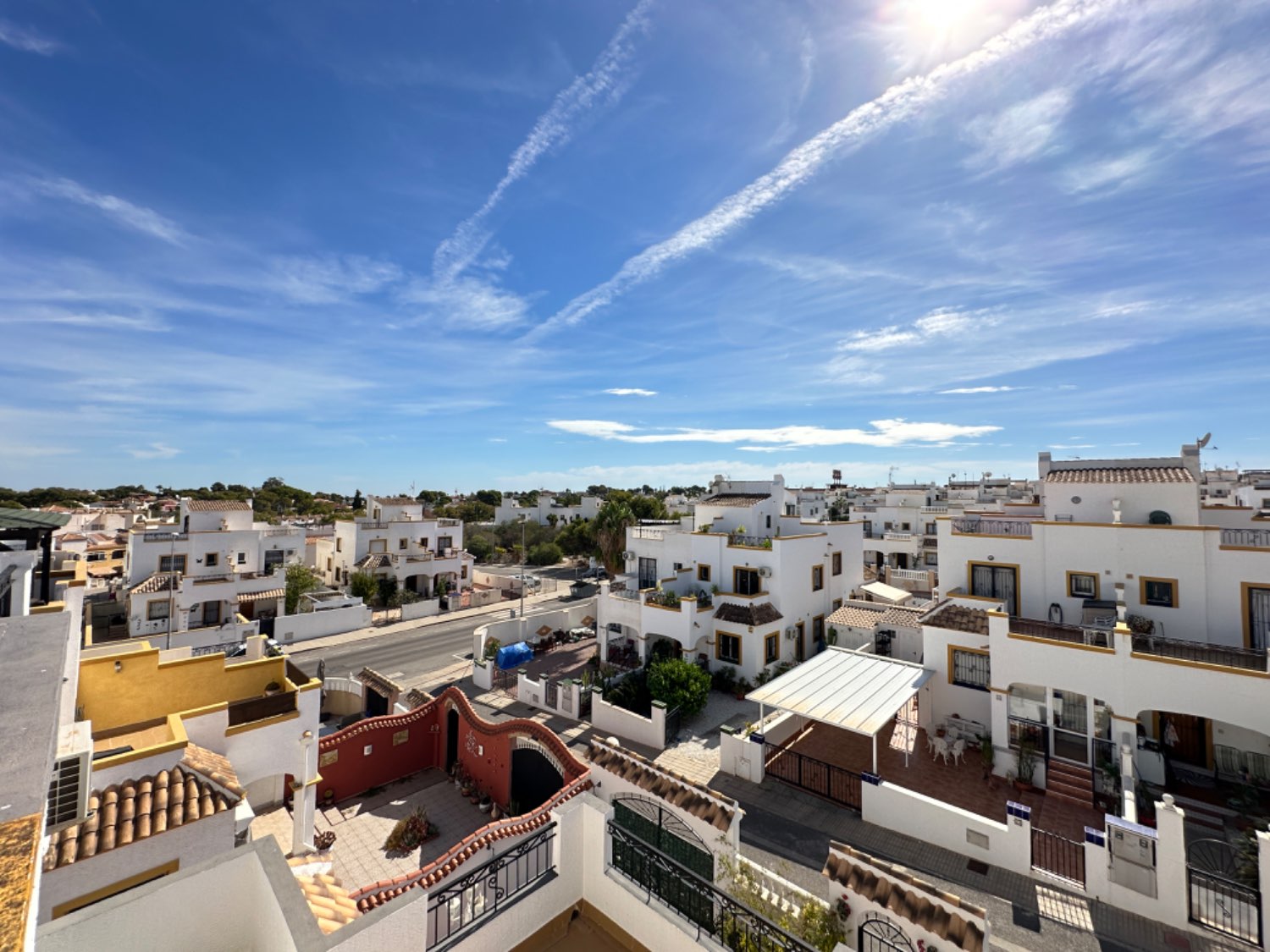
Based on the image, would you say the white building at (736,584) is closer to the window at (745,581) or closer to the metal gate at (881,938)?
the window at (745,581)

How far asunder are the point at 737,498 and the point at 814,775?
14954 millimetres

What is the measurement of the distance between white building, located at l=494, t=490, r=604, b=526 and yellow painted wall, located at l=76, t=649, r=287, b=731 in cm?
6064

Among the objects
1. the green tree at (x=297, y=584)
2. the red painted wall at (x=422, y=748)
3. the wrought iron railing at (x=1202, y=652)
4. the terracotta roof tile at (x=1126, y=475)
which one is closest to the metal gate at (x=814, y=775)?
the red painted wall at (x=422, y=748)

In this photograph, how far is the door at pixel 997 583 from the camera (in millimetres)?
17938

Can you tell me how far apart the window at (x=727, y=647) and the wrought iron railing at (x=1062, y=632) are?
988cm

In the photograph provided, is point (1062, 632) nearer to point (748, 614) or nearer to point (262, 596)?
point (748, 614)

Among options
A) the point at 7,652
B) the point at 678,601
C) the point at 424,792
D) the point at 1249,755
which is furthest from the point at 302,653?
the point at 1249,755

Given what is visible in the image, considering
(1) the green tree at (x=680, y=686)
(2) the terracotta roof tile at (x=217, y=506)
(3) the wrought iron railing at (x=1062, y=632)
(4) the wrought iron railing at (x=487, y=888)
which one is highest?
(2) the terracotta roof tile at (x=217, y=506)

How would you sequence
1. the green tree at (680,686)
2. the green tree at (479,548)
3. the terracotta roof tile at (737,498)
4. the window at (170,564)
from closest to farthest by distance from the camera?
1. the green tree at (680,686)
2. the terracotta roof tile at (737,498)
3. the window at (170,564)
4. the green tree at (479,548)

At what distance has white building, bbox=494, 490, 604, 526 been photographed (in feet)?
254

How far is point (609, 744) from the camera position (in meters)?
11.2

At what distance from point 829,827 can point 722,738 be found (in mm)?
3811

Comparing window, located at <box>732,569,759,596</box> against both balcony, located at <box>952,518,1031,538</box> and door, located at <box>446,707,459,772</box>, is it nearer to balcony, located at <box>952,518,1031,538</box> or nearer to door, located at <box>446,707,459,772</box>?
balcony, located at <box>952,518,1031,538</box>

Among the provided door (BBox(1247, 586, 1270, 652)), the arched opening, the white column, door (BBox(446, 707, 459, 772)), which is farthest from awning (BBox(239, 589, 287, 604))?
door (BBox(1247, 586, 1270, 652))
